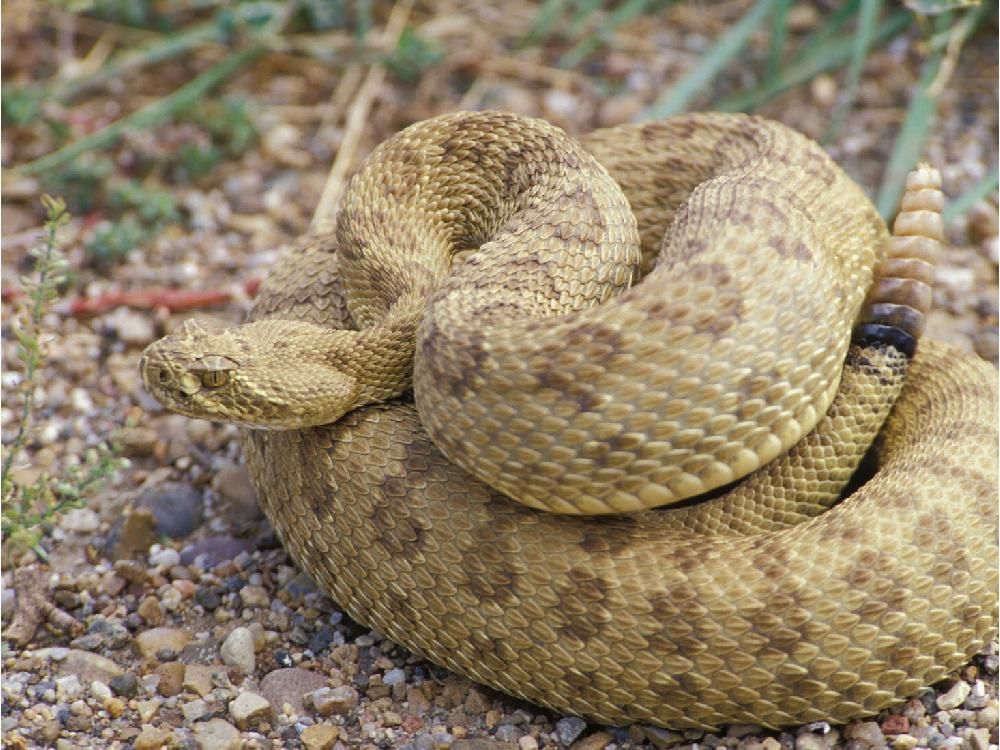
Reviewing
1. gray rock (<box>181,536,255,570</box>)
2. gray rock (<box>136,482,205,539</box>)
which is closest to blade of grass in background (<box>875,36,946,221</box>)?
gray rock (<box>181,536,255,570</box>)

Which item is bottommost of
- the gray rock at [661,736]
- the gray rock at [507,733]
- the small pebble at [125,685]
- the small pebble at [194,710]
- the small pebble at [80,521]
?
the small pebble at [80,521]

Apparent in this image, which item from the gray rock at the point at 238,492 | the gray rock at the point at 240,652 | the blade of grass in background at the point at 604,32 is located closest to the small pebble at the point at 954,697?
the gray rock at the point at 240,652

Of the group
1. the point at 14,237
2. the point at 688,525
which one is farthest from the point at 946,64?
the point at 14,237

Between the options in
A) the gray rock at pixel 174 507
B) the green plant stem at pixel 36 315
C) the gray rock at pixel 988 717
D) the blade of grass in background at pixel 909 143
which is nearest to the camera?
the gray rock at pixel 988 717

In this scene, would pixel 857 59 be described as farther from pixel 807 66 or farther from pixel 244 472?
pixel 244 472

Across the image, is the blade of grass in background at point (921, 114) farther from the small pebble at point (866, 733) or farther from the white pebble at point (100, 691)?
the white pebble at point (100, 691)

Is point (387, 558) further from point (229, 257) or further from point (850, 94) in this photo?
point (850, 94)
